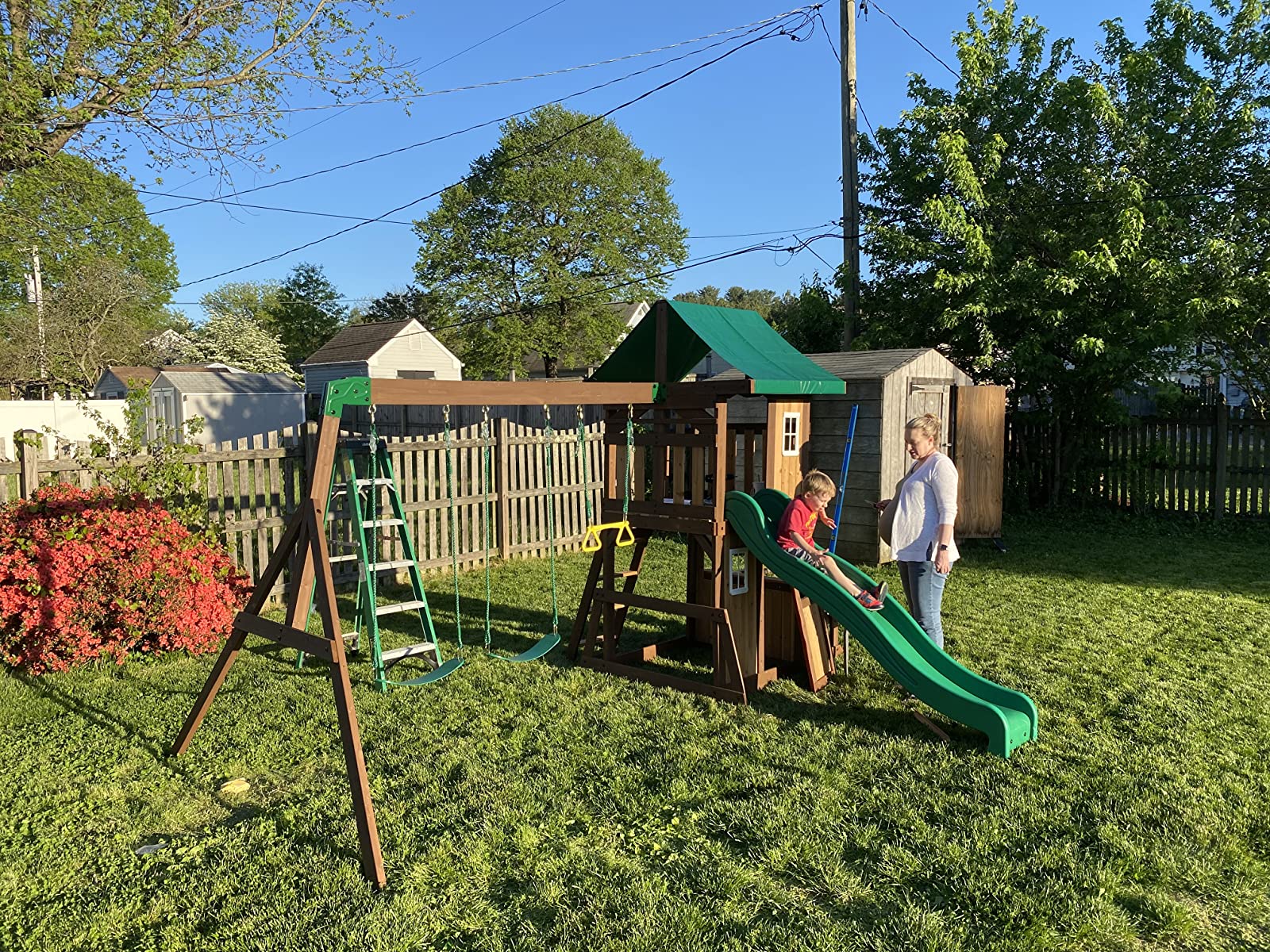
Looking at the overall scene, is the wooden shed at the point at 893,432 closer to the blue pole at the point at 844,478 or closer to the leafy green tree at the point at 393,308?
the blue pole at the point at 844,478

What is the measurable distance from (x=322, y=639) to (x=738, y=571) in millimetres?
2741

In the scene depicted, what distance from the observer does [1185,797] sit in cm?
397

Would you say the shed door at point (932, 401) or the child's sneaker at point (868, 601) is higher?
the shed door at point (932, 401)

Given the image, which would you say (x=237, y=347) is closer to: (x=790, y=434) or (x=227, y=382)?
(x=227, y=382)

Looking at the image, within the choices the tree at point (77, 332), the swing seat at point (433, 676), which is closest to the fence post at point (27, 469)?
the swing seat at point (433, 676)

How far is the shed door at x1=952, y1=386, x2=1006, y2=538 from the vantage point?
10594 mm

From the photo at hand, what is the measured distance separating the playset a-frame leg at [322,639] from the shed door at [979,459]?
8.32 metres

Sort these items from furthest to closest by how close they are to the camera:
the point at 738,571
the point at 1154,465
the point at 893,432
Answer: the point at 1154,465 < the point at 893,432 < the point at 738,571

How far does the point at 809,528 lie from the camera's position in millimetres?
5504

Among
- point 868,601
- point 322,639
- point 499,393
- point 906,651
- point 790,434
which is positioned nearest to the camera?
point 322,639

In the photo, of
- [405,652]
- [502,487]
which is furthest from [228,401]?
[405,652]

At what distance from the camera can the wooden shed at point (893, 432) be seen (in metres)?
9.66

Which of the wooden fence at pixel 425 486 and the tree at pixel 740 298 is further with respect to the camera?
the tree at pixel 740 298

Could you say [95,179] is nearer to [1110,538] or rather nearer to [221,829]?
[221,829]
